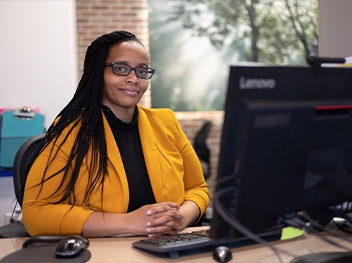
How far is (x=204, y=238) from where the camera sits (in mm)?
1514

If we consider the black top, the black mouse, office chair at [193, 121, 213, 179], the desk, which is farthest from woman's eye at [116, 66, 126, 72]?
office chair at [193, 121, 213, 179]

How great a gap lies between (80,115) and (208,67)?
5.20 meters

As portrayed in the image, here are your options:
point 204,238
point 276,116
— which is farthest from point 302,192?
point 204,238

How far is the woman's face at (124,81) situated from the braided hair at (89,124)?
0.03 metres

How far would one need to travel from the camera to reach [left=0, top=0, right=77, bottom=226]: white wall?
3.45 meters

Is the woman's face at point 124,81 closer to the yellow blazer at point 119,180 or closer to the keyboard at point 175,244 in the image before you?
the yellow blazer at point 119,180

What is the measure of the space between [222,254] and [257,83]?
19.2 inches

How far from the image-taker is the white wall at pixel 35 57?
345cm

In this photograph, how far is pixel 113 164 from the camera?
75.6 inches

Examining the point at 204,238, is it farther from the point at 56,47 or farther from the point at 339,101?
the point at 56,47

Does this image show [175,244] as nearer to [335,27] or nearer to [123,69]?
[123,69]

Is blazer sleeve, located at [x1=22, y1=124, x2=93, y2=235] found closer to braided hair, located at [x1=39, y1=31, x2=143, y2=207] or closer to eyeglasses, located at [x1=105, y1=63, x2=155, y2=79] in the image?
braided hair, located at [x1=39, y1=31, x2=143, y2=207]

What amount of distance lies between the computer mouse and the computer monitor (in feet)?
1.52

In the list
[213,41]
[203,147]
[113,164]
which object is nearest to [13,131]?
[113,164]
